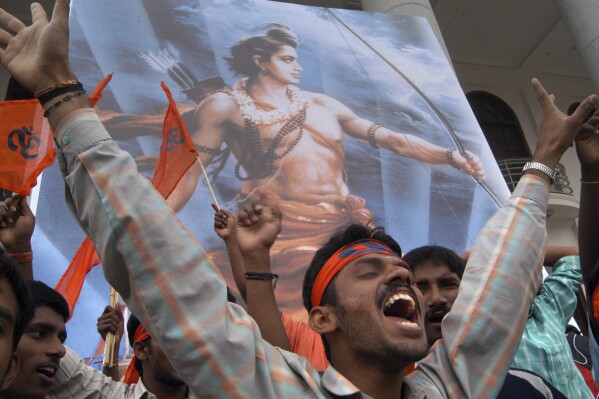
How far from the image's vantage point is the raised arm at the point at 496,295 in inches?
59.6

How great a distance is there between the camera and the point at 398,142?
215 inches

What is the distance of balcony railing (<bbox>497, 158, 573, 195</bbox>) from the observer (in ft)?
38.4

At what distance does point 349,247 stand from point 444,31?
1235 cm

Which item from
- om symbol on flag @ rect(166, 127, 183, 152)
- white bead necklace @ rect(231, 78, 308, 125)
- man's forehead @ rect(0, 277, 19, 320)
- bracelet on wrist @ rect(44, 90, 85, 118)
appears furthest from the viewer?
white bead necklace @ rect(231, 78, 308, 125)

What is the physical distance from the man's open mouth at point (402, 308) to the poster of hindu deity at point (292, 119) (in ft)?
8.57

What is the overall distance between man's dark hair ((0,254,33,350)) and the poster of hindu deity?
7.71 ft

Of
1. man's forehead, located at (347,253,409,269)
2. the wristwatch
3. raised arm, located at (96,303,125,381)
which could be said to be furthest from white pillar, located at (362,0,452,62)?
man's forehead, located at (347,253,409,269)

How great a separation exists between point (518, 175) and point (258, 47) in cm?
804

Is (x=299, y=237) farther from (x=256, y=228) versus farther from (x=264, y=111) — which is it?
(x=256, y=228)

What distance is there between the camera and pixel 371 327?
1.57m

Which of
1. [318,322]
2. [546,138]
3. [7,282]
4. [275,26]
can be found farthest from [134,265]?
[275,26]

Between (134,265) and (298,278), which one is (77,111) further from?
(298,278)

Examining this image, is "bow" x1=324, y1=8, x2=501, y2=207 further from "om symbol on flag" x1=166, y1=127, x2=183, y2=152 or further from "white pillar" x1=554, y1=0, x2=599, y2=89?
"om symbol on flag" x1=166, y1=127, x2=183, y2=152

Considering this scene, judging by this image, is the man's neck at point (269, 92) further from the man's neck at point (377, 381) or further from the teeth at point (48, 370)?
the man's neck at point (377, 381)
